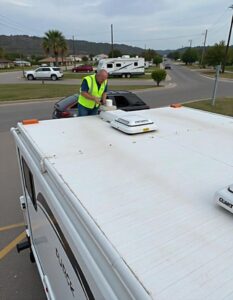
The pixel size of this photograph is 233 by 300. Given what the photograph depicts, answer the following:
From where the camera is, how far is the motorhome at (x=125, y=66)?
35.5 m

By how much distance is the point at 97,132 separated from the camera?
9.12ft

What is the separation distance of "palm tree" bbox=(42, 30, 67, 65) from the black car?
47.3 metres

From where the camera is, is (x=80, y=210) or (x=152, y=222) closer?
(x=152, y=222)

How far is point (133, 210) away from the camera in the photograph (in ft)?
4.64

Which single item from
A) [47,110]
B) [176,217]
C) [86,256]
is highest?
[176,217]

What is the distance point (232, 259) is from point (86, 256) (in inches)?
25.3

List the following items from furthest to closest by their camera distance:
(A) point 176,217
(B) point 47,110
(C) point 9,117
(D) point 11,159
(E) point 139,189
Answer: (B) point 47,110 → (C) point 9,117 → (D) point 11,159 → (E) point 139,189 → (A) point 176,217

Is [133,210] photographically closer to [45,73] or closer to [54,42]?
[45,73]

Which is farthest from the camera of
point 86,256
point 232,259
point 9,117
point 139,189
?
point 9,117

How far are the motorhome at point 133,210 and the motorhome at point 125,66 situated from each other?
34558 mm

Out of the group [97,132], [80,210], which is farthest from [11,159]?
[80,210]

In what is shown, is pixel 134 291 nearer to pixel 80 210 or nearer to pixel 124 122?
pixel 80 210

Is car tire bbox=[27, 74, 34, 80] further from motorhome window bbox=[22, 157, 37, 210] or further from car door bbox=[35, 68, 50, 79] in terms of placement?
motorhome window bbox=[22, 157, 37, 210]

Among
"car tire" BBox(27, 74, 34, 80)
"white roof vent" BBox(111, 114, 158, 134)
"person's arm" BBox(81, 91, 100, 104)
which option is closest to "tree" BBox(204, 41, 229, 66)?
"car tire" BBox(27, 74, 34, 80)
